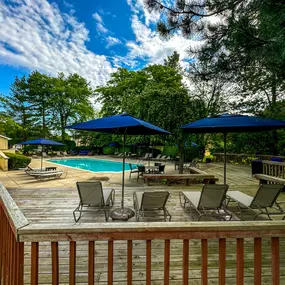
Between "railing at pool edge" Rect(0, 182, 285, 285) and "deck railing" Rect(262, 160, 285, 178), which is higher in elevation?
"railing at pool edge" Rect(0, 182, 285, 285)

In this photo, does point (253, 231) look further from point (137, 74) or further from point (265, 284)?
point (137, 74)

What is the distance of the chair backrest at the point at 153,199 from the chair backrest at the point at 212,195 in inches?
30.2

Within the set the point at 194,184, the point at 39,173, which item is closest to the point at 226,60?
the point at 194,184

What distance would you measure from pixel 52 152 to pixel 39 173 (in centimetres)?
1689

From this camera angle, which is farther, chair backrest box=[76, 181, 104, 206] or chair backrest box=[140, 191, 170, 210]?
chair backrest box=[76, 181, 104, 206]

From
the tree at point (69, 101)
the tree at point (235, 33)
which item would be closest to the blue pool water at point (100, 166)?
the tree at point (69, 101)

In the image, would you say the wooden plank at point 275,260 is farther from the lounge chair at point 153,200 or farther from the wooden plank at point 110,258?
the lounge chair at point 153,200

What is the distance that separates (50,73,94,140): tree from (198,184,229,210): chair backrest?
995 inches

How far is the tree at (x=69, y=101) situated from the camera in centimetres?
2591

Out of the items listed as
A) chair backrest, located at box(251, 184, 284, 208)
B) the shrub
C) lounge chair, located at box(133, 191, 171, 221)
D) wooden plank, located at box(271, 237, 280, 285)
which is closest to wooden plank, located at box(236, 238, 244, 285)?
wooden plank, located at box(271, 237, 280, 285)

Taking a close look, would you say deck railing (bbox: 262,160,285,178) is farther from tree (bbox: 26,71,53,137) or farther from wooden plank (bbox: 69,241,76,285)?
tree (bbox: 26,71,53,137)

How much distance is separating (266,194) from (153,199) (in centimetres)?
234

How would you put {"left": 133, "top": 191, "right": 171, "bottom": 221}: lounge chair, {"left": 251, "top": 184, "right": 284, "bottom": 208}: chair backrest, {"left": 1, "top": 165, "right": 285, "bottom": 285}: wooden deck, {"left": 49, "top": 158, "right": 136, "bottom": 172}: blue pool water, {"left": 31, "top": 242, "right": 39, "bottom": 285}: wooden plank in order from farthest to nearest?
1. {"left": 49, "top": 158, "right": 136, "bottom": 172}: blue pool water
2. {"left": 251, "top": 184, "right": 284, "bottom": 208}: chair backrest
3. {"left": 133, "top": 191, "right": 171, "bottom": 221}: lounge chair
4. {"left": 1, "top": 165, "right": 285, "bottom": 285}: wooden deck
5. {"left": 31, "top": 242, "right": 39, "bottom": 285}: wooden plank

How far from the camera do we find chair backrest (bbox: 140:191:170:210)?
3.67 metres
